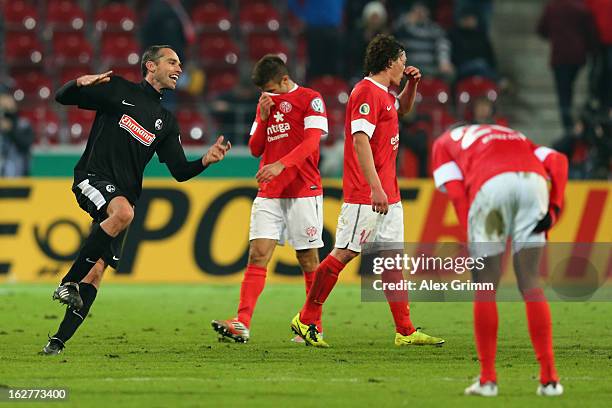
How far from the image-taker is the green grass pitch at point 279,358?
24.7ft

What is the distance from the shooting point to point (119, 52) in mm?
19625

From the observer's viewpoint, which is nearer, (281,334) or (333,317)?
(281,334)

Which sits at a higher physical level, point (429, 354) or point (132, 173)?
point (132, 173)

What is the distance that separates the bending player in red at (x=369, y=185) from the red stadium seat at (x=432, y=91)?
29.0 feet

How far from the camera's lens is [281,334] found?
36.1 feet

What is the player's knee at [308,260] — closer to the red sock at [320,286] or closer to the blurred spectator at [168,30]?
the red sock at [320,286]

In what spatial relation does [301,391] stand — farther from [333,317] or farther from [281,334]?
[333,317]

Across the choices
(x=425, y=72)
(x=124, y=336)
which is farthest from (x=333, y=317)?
(x=425, y=72)

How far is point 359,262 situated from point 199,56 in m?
6.05

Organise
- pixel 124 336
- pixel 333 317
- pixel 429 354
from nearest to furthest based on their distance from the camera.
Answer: pixel 429 354, pixel 124 336, pixel 333 317

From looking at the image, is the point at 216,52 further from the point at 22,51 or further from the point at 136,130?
the point at 136,130

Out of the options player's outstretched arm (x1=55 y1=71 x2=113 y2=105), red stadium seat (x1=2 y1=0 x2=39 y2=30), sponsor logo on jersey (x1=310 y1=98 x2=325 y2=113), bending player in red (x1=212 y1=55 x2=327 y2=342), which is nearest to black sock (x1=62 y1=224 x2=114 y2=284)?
player's outstretched arm (x1=55 y1=71 x2=113 y2=105)

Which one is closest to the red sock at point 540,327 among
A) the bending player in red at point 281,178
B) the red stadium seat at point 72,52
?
the bending player in red at point 281,178

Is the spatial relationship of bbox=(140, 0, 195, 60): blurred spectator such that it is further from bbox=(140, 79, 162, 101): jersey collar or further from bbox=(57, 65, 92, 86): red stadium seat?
bbox=(140, 79, 162, 101): jersey collar
